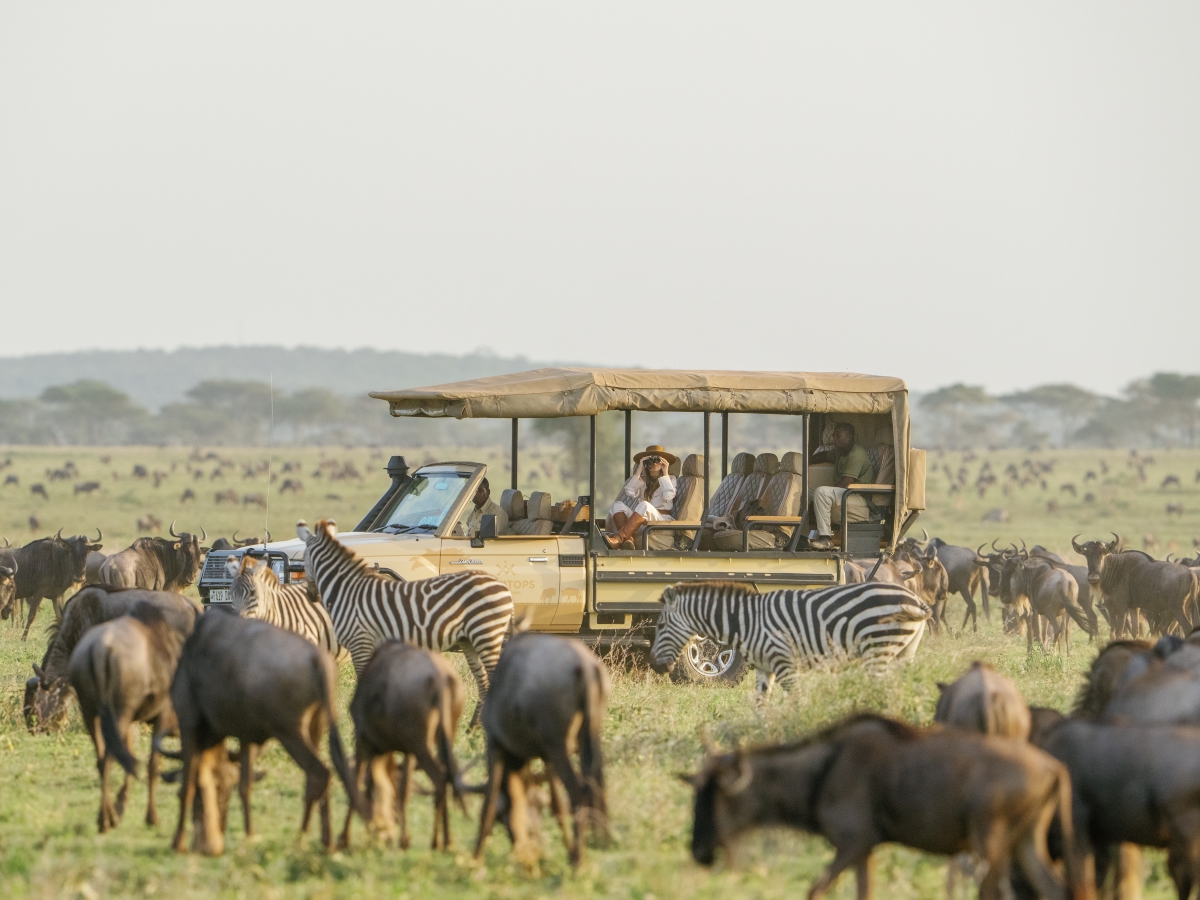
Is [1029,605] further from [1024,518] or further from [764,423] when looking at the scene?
[764,423]

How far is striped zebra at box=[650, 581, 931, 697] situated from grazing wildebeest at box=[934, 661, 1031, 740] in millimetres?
3569

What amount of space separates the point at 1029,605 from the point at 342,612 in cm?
1014

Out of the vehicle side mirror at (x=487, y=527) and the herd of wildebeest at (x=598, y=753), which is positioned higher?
the vehicle side mirror at (x=487, y=527)

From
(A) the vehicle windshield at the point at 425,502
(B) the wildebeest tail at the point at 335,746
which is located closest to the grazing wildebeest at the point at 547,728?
(B) the wildebeest tail at the point at 335,746

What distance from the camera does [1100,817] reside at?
228 inches

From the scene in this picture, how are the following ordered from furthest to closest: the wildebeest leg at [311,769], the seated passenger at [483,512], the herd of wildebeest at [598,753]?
the seated passenger at [483,512]
the wildebeest leg at [311,769]
the herd of wildebeest at [598,753]

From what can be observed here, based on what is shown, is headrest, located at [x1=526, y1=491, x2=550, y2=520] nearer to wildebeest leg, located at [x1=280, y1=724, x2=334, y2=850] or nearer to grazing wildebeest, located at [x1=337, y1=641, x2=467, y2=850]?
grazing wildebeest, located at [x1=337, y1=641, x2=467, y2=850]

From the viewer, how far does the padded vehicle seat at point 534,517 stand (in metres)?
12.4

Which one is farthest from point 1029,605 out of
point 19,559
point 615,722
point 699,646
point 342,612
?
point 19,559

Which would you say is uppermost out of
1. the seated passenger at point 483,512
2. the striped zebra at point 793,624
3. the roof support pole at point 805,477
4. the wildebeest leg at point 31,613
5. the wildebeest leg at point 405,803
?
the roof support pole at point 805,477

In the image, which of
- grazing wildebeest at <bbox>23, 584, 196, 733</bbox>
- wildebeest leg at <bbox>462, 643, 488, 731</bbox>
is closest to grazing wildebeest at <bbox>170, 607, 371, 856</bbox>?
grazing wildebeest at <bbox>23, 584, 196, 733</bbox>

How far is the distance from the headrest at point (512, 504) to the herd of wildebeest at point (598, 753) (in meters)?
3.45

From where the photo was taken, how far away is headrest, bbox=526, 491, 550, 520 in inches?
499

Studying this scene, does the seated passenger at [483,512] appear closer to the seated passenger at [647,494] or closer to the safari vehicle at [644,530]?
the safari vehicle at [644,530]
